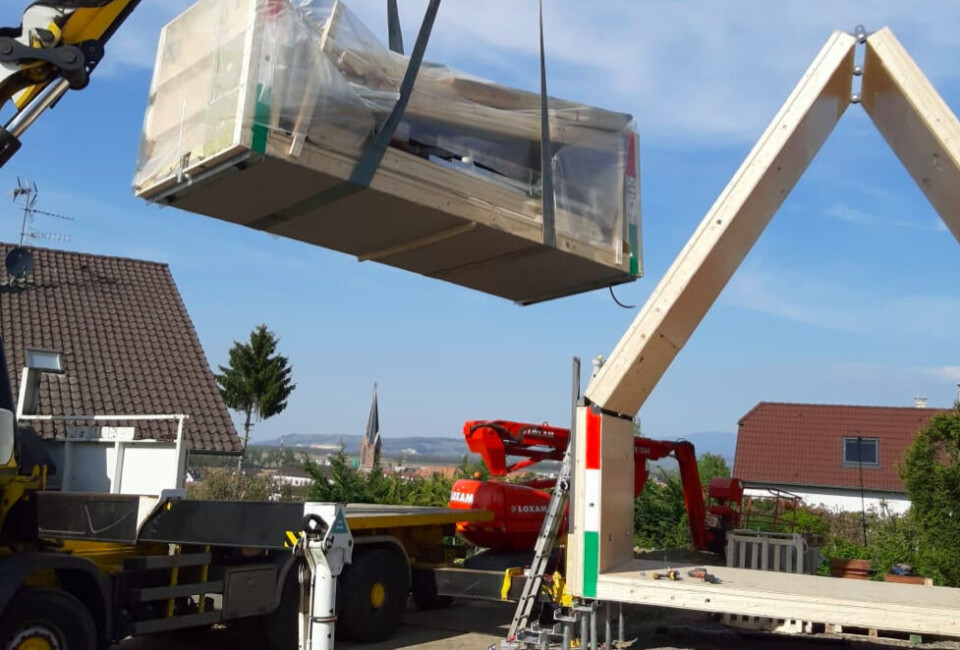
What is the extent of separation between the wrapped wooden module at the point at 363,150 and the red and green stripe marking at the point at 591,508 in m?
1.25

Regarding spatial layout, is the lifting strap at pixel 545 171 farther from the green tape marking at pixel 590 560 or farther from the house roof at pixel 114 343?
the house roof at pixel 114 343

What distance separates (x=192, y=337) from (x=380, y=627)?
35.5ft

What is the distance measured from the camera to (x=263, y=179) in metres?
4.99

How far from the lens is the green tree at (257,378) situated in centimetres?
2945

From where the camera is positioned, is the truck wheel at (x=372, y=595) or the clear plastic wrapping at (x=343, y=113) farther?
the truck wheel at (x=372, y=595)

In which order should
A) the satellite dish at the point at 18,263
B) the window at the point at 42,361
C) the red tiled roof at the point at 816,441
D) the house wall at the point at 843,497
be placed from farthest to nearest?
the red tiled roof at the point at 816,441
the house wall at the point at 843,497
the window at the point at 42,361
the satellite dish at the point at 18,263

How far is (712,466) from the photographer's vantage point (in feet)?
89.7

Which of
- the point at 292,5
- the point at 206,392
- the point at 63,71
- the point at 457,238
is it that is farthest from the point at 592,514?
the point at 206,392

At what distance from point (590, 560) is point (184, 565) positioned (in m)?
3.32

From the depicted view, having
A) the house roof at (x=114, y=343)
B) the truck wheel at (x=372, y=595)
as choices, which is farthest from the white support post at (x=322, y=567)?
the house roof at (x=114, y=343)

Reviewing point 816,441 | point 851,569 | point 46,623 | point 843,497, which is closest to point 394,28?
Result: point 46,623

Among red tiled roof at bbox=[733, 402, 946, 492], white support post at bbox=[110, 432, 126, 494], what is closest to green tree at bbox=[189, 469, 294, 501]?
white support post at bbox=[110, 432, 126, 494]

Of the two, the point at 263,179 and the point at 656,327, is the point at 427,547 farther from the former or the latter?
the point at 263,179

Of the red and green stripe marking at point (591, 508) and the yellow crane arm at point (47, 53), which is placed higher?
the yellow crane arm at point (47, 53)
